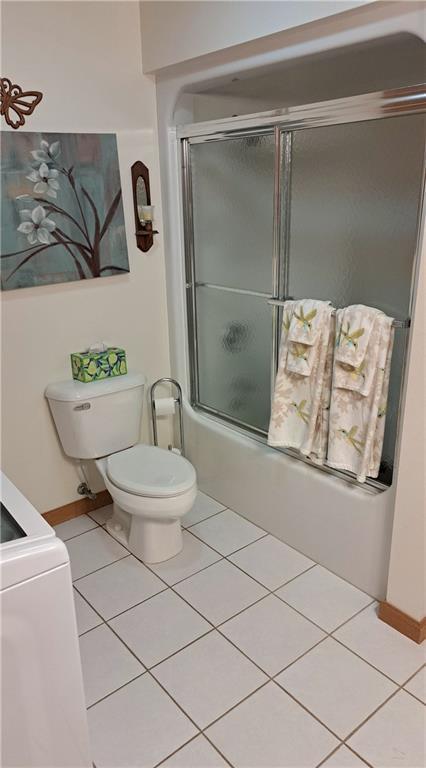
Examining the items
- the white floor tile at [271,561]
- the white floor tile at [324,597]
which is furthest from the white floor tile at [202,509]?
the white floor tile at [324,597]

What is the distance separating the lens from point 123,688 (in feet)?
6.08

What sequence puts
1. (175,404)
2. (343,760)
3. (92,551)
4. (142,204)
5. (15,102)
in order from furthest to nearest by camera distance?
(175,404), (142,204), (92,551), (15,102), (343,760)

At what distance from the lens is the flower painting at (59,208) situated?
88.0 inches

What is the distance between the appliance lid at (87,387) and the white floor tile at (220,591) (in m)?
0.87

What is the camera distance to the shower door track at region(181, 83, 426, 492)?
5.81 feet

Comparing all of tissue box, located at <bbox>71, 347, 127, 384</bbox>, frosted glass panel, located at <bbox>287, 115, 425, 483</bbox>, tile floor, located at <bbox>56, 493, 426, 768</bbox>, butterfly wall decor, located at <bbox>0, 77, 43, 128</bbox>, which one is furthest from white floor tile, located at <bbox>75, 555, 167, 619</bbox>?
butterfly wall decor, located at <bbox>0, 77, 43, 128</bbox>

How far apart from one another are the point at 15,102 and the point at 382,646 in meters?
2.41

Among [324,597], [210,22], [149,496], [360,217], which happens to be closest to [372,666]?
[324,597]

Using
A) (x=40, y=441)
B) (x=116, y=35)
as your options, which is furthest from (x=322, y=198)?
(x=40, y=441)

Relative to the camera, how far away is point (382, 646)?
1984mm

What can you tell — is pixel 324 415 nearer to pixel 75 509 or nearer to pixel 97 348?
pixel 97 348

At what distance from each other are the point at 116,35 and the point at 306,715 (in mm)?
2652

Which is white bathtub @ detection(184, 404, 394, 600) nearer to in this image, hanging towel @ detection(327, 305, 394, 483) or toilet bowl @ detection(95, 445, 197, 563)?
hanging towel @ detection(327, 305, 394, 483)

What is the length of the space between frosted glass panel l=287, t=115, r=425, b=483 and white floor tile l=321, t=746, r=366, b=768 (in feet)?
3.03
